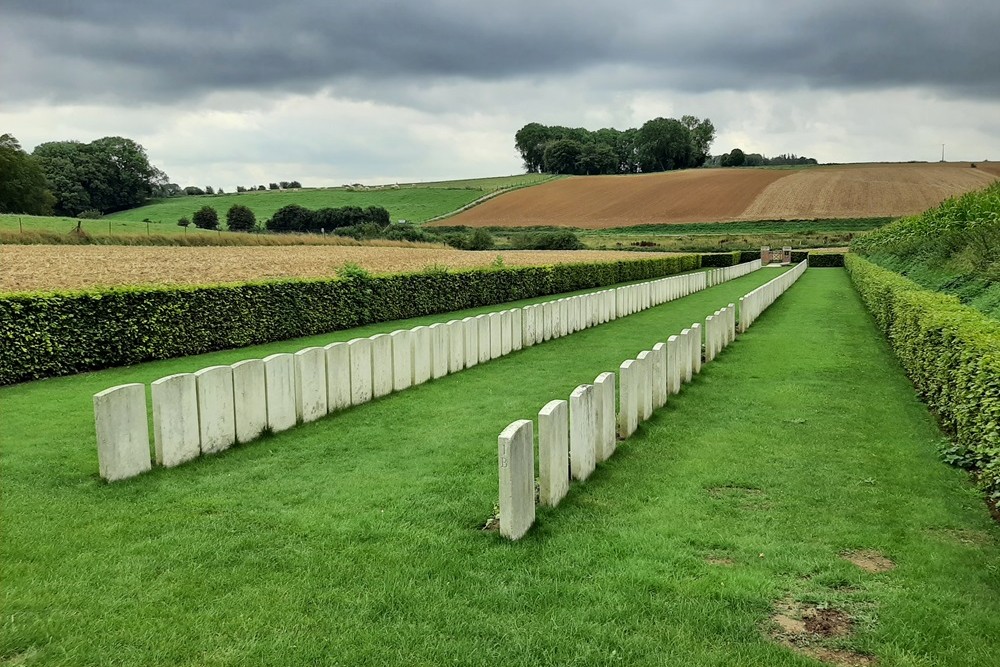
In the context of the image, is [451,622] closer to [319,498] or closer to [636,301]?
[319,498]

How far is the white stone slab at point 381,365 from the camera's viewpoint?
8.69 m

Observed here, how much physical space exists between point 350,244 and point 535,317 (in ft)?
112

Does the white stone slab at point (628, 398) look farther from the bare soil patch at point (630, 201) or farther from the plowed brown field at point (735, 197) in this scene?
the plowed brown field at point (735, 197)

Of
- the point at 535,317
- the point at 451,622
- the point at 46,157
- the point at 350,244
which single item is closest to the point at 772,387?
the point at 535,317

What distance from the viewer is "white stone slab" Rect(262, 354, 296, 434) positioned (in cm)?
693

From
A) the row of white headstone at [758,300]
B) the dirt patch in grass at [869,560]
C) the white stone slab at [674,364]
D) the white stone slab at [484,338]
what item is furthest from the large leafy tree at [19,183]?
the dirt patch in grass at [869,560]

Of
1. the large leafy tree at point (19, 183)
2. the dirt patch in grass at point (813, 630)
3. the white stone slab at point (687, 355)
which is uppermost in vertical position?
the large leafy tree at point (19, 183)

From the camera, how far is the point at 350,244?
45750 millimetres

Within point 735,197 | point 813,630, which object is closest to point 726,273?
point 813,630

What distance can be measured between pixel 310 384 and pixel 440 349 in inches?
111

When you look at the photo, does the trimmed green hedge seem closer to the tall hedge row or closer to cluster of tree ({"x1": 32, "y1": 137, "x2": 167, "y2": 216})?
the tall hedge row

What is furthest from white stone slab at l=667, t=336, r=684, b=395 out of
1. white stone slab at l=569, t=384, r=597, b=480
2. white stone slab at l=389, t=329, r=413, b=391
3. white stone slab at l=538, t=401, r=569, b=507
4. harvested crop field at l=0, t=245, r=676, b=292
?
harvested crop field at l=0, t=245, r=676, b=292

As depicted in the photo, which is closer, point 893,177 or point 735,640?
point 735,640

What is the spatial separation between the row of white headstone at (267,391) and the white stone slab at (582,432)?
313cm
